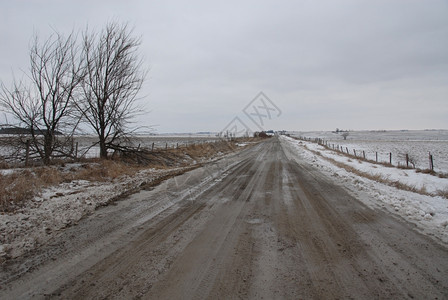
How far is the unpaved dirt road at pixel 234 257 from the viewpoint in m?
2.54

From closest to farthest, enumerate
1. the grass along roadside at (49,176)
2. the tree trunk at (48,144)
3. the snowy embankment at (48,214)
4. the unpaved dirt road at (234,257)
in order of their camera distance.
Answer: the unpaved dirt road at (234,257) < the snowy embankment at (48,214) < the grass along roadside at (49,176) < the tree trunk at (48,144)

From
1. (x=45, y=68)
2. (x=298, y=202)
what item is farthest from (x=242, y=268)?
(x=45, y=68)

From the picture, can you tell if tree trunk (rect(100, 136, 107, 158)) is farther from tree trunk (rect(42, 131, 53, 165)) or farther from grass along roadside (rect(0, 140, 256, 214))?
tree trunk (rect(42, 131, 53, 165))

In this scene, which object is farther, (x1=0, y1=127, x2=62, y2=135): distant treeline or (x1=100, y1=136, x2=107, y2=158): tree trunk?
(x1=100, y1=136, x2=107, y2=158): tree trunk

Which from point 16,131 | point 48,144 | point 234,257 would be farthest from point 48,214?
point 16,131

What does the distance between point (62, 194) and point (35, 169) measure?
10.4 feet

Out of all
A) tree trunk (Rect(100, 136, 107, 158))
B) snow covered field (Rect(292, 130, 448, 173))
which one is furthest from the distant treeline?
snow covered field (Rect(292, 130, 448, 173))

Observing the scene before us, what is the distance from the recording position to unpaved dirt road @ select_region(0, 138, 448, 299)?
2.54m

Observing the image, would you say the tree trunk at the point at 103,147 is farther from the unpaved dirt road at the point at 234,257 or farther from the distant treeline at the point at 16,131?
the unpaved dirt road at the point at 234,257

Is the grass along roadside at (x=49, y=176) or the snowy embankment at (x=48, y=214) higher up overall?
the grass along roadside at (x=49, y=176)

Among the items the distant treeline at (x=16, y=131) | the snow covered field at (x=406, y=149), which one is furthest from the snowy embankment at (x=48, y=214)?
the snow covered field at (x=406, y=149)

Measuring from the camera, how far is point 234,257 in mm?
3250

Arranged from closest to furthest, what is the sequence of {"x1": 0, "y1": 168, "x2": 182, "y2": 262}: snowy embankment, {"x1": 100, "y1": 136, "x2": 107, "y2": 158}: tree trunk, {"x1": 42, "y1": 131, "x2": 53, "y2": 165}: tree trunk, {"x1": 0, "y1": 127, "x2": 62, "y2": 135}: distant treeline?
{"x1": 0, "y1": 168, "x2": 182, "y2": 262}: snowy embankment → {"x1": 0, "y1": 127, "x2": 62, "y2": 135}: distant treeline → {"x1": 42, "y1": 131, "x2": 53, "y2": 165}: tree trunk → {"x1": 100, "y1": 136, "x2": 107, "y2": 158}: tree trunk

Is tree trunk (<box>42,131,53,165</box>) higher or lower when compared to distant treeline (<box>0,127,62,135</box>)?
lower
